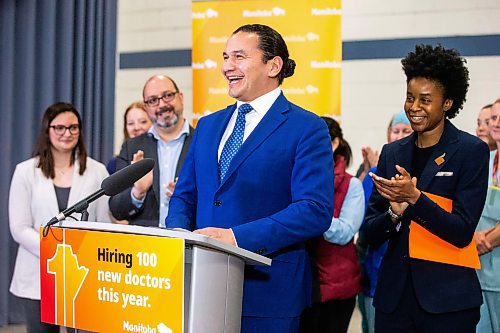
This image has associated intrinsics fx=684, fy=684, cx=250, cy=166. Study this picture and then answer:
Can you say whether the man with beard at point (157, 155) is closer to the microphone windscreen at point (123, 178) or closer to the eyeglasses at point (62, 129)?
the eyeglasses at point (62, 129)

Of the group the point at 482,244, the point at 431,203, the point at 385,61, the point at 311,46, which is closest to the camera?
the point at 431,203

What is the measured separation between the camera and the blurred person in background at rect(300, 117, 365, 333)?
3477mm

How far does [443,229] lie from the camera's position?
2.22 m

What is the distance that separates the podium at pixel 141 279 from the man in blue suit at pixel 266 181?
0.23 metres

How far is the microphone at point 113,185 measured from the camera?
1.87 m

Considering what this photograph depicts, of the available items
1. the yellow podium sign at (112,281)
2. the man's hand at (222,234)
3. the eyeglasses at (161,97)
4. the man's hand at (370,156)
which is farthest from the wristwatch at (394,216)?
the man's hand at (370,156)

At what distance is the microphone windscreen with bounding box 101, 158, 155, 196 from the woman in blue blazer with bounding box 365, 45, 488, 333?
72 cm

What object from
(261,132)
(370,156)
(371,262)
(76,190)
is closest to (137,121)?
(76,190)

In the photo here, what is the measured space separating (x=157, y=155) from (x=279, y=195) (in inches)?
57.2

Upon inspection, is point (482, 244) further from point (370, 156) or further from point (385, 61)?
point (385, 61)

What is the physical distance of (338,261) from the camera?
140 inches

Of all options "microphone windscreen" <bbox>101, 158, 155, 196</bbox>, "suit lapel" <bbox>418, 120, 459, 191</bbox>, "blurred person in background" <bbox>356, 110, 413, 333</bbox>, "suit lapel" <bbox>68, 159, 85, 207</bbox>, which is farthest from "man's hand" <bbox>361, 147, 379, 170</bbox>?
"microphone windscreen" <bbox>101, 158, 155, 196</bbox>

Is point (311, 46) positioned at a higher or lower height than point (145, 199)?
higher

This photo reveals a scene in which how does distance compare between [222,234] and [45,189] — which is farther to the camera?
[45,189]
